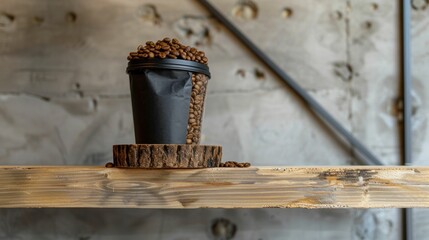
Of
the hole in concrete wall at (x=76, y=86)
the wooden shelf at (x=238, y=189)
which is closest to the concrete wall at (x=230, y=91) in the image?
the hole in concrete wall at (x=76, y=86)

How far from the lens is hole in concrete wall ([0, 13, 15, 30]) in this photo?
1.42 m

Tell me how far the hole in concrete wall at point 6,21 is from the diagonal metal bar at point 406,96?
48.9 inches

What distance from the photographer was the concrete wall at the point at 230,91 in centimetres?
140

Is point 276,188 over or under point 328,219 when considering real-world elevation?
over

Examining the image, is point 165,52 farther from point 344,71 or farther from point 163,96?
point 344,71

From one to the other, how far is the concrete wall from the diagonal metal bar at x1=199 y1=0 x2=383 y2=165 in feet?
A: 0.09

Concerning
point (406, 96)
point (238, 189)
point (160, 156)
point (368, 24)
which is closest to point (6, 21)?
point (160, 156)

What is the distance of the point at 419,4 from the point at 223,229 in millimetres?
956

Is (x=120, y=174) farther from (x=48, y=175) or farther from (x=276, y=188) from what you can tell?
(x=276, y=188)

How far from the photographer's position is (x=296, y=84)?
140cm

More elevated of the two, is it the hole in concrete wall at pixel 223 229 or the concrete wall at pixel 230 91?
the concrete wall at pixel 230 91

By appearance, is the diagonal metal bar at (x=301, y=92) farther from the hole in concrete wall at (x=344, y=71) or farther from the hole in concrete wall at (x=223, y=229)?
the hole in concrete wall at (x=223, y=229)

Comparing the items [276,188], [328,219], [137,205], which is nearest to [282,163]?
[328,219]

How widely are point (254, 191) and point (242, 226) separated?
55cm
